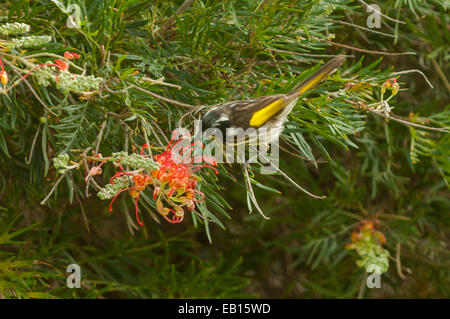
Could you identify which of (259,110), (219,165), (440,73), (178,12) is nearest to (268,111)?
(259,110)

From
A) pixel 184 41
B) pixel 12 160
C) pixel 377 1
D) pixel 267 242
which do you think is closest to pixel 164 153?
pixel 184 41

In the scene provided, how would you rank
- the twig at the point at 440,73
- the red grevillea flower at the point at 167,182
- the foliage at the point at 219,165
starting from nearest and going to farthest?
the red grevillea flower at the point at 167,182 < the foliage at the point at 219,165 < the twig at the point at 440,73

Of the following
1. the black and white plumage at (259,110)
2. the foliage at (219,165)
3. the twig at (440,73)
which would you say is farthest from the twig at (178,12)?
the twig at (440,73)

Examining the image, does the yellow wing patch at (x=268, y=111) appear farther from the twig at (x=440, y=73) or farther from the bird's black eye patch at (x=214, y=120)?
the twig at (x=440, y=73)

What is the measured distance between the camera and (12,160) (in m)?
1.25

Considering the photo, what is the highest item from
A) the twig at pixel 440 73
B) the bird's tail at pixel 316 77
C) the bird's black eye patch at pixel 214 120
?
the twig at pixel 440 73

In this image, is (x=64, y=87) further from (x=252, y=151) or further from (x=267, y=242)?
(x=267, y=242)

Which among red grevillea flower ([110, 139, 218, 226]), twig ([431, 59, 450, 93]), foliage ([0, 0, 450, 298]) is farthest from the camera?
twig ([431, 59, 450, 93])

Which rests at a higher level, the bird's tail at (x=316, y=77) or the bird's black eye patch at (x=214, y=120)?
the bird's tail at (x=316, y=77)

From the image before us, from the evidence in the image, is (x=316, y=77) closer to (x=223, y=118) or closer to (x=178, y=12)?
(x=223, y=118)

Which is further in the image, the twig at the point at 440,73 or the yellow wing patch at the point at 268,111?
the twig at the point at 440,73

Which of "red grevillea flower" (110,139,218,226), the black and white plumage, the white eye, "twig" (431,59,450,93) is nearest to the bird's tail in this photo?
the black and white plumage

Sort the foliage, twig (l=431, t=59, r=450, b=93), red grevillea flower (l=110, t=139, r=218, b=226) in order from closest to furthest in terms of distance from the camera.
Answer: red grevillea flower (l=110, t=139, r=218, b=226) → the foliage → twig (l=431, t=59, r=450, b=93)

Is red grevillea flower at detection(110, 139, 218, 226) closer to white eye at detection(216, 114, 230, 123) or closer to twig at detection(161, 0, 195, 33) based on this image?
white eye at detection(216, 114, 230, 123)
